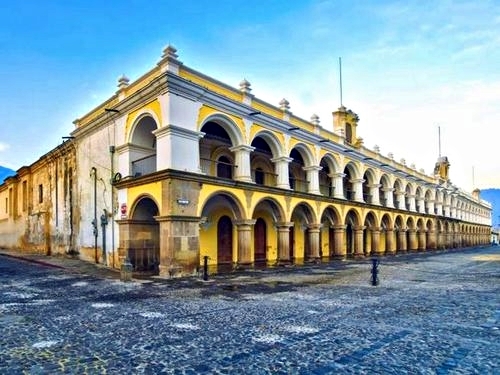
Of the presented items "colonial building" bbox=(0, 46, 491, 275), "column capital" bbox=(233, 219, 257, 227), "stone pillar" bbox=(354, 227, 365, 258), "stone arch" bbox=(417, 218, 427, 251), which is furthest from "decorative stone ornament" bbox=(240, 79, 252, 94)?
"stone arch" bbox=(417, 218, 427, 251)

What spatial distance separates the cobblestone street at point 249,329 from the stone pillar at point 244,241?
536cm

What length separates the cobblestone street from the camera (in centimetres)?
461

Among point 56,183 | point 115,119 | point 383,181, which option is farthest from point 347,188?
point 56,183

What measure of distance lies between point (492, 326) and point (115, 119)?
1561 cm

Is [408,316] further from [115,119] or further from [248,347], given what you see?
[115,119]

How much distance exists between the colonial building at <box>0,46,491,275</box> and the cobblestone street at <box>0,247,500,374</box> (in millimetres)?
4384

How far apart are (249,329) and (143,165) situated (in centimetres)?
1169

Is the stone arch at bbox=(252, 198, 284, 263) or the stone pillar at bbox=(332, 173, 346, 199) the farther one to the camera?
the stone pillar at bbox=(332, 173, 346, 199)

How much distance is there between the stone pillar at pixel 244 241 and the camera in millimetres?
16547

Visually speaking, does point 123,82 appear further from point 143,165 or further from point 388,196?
point 388,196

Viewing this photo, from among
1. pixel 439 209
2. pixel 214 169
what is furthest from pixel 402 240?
pixel 214 169

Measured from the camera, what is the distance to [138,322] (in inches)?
266

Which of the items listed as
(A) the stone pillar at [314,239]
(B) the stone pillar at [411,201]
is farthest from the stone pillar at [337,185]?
(B) the stone pillar at [411,201]

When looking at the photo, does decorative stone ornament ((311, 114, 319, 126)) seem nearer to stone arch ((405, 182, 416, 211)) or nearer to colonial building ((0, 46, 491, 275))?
colonial building ((0, 46, 491, 275))
